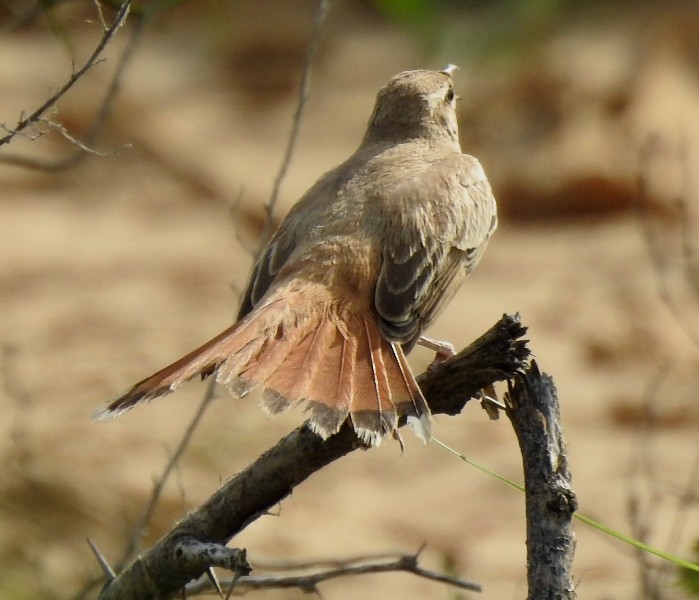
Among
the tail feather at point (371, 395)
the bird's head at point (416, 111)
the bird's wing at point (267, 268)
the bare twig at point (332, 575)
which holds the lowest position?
the bare twig at point (332, 575)

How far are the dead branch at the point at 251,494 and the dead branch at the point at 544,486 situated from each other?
121 millimetres

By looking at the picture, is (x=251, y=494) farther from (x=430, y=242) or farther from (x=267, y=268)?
(x=430, y=242)

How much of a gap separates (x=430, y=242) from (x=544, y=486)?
165 centimetres

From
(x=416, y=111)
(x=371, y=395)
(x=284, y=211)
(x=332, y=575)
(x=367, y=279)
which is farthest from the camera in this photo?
(x=284, y=211)

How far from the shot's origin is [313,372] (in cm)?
411

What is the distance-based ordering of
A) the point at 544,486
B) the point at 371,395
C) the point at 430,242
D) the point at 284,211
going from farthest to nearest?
the point at 284,211
the point at 430,242
the point at 371,395
the point at 544,486

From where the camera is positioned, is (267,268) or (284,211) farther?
(284,211)

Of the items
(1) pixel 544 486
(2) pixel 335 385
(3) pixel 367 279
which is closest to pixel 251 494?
(2) pixel 335 385

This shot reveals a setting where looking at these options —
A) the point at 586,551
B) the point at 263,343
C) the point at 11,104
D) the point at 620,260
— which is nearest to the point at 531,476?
the point at 263,343

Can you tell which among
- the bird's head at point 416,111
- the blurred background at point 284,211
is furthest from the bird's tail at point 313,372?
the blurred background at point 284,211

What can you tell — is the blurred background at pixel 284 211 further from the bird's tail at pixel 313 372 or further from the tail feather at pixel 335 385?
the tail feather at pixel 335 385

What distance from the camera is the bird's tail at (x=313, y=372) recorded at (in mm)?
3949

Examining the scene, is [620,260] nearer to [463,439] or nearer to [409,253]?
[463,439]

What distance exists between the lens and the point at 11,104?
510 inches
